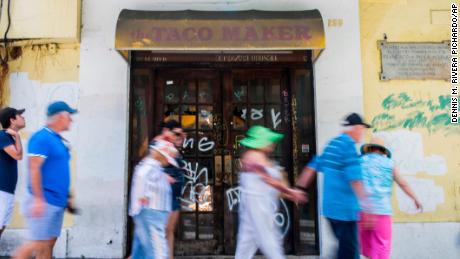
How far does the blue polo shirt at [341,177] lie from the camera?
151 inches

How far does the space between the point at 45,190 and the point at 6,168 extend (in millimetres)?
1359

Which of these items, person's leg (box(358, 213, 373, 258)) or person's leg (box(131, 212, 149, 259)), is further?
person's leg (box(358, 213, 373, 258))

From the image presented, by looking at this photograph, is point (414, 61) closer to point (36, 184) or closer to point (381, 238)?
point (381, 238)

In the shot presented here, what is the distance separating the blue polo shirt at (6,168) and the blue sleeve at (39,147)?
1299 mm

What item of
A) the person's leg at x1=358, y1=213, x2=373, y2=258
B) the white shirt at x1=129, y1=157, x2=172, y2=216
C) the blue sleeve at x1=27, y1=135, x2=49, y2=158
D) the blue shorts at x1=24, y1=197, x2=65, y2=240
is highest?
the blue sleeve at x1=27, y1=135, x2=49, y2=158

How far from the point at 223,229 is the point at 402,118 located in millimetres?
3174

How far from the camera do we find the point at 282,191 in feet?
12.5

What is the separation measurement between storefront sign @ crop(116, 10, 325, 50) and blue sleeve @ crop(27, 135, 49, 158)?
6.43ft

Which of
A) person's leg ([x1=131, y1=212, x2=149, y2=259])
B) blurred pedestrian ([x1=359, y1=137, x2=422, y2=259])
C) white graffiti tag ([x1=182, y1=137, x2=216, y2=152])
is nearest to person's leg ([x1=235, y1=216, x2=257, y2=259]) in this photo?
person's leg ([x1=131, y1=212, x2=149, y2=259])

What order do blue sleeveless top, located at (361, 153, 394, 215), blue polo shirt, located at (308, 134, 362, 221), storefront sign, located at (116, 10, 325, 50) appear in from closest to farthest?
1. blue polo shirt, located at (308, 134, 362, 221)
2. blue sleeveless top, located at (361, 153, 394, 215)
3. storefront sign, located at (116, 10, 325, 50)

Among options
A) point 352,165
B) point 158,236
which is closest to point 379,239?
point 352,165

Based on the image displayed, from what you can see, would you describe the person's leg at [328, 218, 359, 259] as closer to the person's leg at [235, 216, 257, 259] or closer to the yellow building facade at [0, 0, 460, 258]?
the person's leg at [235, 216, 257, 259]

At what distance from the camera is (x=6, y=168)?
15.8 ft

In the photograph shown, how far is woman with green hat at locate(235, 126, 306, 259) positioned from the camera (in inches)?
150
